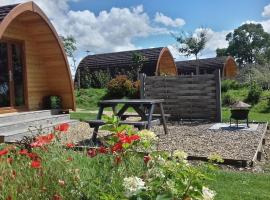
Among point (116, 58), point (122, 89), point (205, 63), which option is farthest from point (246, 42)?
point (122, 89)

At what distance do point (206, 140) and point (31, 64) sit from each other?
6.94m

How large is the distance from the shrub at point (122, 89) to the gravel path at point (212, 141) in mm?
10860

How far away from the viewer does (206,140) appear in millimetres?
8531

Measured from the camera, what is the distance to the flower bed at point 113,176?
242cm

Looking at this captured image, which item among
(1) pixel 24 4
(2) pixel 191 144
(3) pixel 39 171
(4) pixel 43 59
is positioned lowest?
(2) pixel 191 144

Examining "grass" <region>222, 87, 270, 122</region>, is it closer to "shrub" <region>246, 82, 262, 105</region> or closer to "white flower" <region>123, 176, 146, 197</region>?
"shrub" <region>246, 82, 262, 105</region>

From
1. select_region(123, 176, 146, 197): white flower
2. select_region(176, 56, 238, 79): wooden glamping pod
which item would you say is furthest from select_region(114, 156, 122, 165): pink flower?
select_region(176, 56, 238, 79): wooden glamping pod

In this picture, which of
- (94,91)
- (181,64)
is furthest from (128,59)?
(181,64)

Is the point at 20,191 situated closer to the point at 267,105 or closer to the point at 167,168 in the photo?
the point at 167,168

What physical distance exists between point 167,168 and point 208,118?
9.89 meters

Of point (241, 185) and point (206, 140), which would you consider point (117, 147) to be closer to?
point (241, 185)

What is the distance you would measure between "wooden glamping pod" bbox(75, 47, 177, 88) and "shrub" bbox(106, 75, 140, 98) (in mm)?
5124

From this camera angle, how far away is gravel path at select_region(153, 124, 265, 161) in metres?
7.11

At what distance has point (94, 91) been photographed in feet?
73.7
